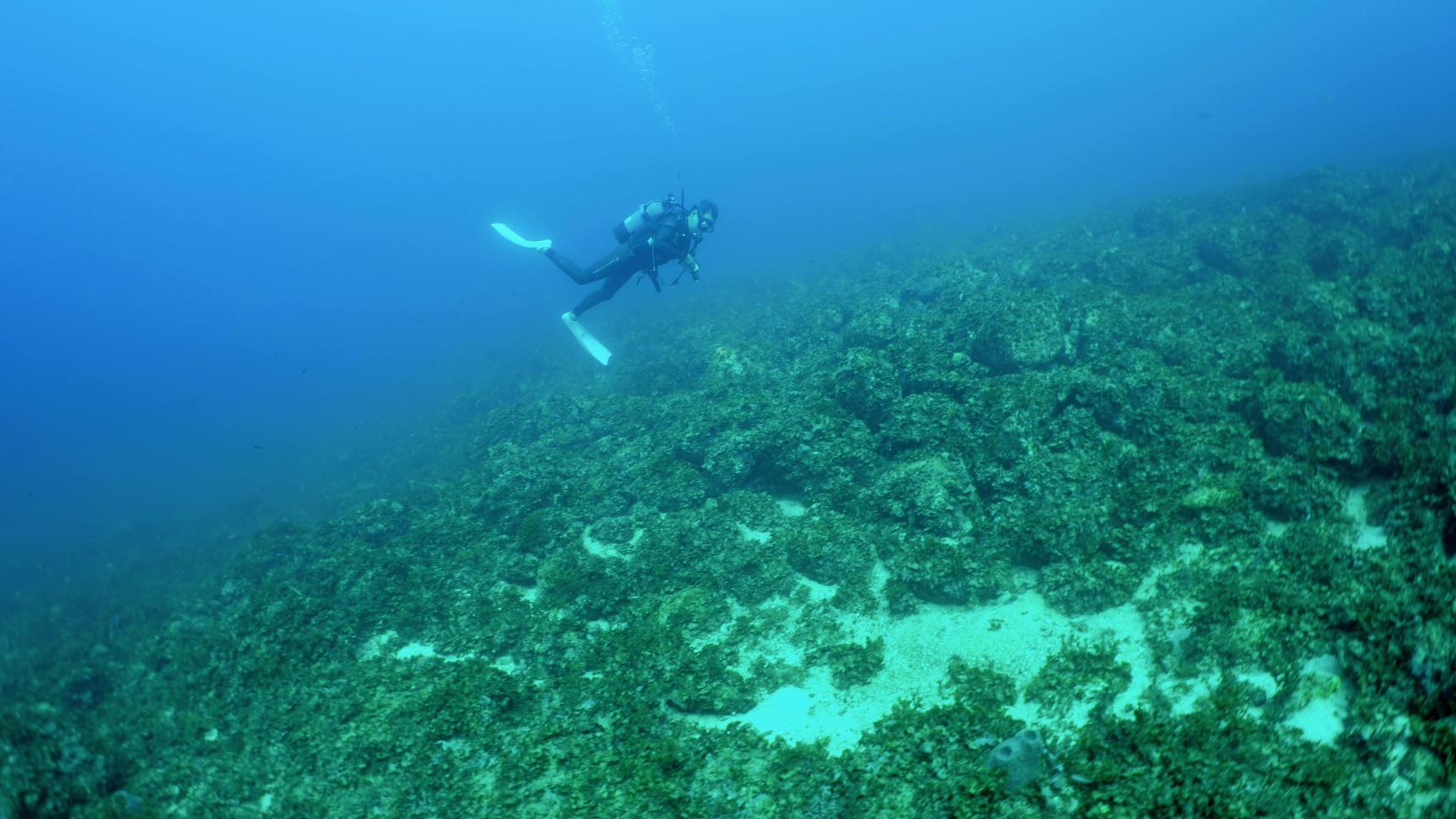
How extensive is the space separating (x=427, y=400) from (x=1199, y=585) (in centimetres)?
3724

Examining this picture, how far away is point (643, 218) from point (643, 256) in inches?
44.9

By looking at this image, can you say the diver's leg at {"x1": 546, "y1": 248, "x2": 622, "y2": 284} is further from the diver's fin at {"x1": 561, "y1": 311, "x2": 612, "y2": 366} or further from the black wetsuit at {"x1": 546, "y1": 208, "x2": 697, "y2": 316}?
the diver's fin at {"x1": 561, "y1": 311, "x2": 612, "y2": 366}

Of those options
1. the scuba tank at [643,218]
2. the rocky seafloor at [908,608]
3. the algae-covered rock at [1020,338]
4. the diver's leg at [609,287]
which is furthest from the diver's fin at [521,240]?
the algae-covered rock at [1020,338]

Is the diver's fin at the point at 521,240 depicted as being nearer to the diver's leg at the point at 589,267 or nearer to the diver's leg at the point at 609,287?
the diver's leg at the point at 589,267

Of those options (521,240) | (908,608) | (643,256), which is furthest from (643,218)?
(908,608)

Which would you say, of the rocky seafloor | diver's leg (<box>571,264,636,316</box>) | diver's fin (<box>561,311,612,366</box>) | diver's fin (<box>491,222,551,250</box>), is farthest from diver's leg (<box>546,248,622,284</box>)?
the rocky seafloor

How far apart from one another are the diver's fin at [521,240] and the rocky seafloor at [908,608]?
8658mm

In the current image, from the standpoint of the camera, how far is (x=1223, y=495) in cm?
794

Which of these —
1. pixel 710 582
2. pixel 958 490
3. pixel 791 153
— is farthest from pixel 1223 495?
pixel 791 153

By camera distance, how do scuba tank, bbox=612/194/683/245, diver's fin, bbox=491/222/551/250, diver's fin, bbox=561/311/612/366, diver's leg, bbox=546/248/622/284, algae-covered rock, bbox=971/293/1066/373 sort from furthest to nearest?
1. diver's fin, bbox=491/222/551/250
2. diver's fin, bbox=561/311/612/366
3. diver's leg, bbox=546/248/622/284
4. scuba tank, bbox=612/194/683/245
5. algae-covered rock, bbox=971/293/1066/373

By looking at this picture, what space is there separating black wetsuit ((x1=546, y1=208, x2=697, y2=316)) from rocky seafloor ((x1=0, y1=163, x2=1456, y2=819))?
4851 millimetres

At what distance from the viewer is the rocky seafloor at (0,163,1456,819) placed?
5.51 m

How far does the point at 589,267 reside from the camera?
1886 centimetres

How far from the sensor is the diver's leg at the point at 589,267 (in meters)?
18.9
